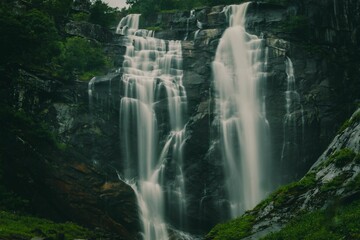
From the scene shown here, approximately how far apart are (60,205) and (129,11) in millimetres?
37259

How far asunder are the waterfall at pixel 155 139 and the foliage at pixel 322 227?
12.5 metres

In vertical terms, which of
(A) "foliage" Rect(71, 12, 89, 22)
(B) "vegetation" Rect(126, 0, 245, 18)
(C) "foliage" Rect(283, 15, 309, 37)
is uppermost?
(B) "vegetation" Rect(126, 0, 245, 18)

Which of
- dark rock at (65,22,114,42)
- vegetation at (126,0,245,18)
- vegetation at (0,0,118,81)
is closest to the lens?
vegetation at (0,0,118,81)

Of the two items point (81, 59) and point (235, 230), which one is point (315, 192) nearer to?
point (235, 230)

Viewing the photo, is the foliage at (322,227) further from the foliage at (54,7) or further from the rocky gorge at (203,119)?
the foliage at (54,7)

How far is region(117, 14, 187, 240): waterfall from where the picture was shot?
96.8ft

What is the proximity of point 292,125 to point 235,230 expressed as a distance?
54.7 ft

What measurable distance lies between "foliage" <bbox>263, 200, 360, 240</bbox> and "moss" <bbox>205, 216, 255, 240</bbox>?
197 centimetres

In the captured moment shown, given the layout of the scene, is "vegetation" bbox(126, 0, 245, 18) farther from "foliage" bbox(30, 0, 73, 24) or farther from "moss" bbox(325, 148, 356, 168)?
"moss" bbox(325, 148, 356, 168)

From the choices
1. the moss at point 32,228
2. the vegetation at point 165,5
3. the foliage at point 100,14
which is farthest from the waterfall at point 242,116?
the foliage at point 100,14

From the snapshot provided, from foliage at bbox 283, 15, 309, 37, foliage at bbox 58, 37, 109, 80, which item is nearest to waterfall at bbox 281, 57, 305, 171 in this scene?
foliage at bbox 283, 15, 309, 37

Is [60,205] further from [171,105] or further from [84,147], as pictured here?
[171,105]

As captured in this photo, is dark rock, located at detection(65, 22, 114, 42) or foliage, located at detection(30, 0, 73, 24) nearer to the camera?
foliage, located at detection(30, 0, 73, 24)

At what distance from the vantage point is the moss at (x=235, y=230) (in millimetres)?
18047
